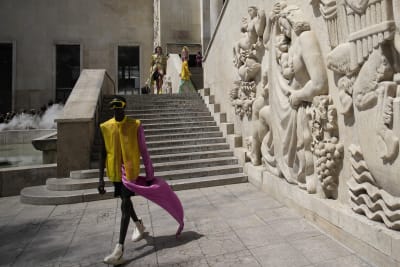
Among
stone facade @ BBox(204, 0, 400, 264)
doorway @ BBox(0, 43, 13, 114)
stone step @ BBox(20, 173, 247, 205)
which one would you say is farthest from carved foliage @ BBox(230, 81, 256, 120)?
doorway @ BBox(0, 43, 13, 114)

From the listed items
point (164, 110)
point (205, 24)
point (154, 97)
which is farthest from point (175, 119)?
point (205, 24)

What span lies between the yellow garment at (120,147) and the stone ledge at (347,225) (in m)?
2.33

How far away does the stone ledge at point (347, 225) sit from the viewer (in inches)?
108

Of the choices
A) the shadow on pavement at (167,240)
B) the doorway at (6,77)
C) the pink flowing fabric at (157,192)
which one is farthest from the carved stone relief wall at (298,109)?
the doorway at (6,77)

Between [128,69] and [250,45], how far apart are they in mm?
20256

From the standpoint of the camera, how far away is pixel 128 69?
975 inches

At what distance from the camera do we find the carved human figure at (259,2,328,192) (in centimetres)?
383

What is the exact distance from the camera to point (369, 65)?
114 inches

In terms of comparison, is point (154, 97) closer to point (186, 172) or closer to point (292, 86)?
point (186, 172)

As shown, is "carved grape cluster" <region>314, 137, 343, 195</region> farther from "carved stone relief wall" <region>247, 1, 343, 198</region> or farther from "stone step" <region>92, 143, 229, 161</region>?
"stone step" <region>92, 143, 229, 161</region>

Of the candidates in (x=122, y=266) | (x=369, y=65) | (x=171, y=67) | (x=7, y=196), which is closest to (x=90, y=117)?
(x=7, y=196)

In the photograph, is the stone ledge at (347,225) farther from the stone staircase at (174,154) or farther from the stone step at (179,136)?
the stone step at (179,136)

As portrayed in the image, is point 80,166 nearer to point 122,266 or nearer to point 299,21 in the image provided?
point 122,266

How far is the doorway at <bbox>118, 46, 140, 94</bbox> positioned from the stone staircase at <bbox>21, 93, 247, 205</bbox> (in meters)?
15.6
